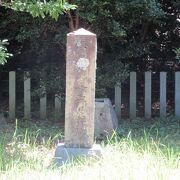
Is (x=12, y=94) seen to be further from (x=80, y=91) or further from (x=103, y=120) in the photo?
(x=80, y=91)

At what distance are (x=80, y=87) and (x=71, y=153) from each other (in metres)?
0.76

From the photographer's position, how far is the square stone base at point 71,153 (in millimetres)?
5730

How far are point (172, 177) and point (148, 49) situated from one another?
494 centimetres

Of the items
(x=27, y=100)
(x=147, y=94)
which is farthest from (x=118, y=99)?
(x=27, y=100)

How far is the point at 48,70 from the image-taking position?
891 centimetres

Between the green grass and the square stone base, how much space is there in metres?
0.09

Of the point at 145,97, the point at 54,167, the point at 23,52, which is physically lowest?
the point at 54,167

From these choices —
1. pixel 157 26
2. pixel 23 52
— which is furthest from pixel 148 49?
pixel 23 52

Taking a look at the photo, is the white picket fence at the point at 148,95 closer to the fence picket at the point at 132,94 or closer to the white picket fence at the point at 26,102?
the fence picket at the point at 132,94

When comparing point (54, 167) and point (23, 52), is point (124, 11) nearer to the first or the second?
point (23, 52)

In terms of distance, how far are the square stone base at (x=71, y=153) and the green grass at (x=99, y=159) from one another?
9 centimetres

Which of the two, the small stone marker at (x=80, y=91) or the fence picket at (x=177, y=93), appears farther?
the fence picket at (x=177, y=93)

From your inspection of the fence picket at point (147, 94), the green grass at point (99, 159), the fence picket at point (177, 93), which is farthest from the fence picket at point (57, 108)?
the fence picket at point (177, 93)

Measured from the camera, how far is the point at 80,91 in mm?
5910
